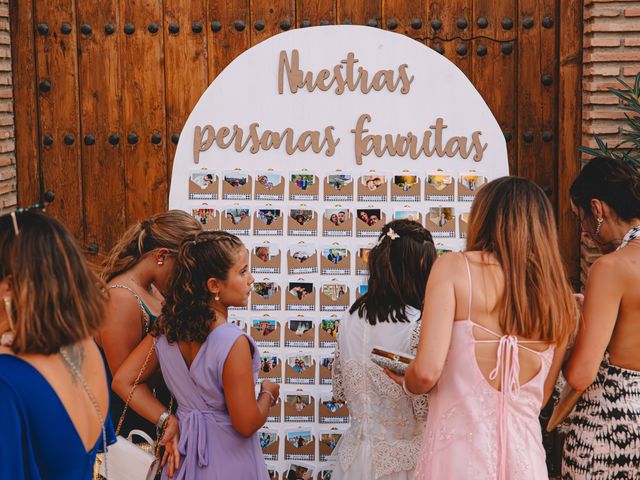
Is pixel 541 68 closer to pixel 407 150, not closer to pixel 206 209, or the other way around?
pixel 407 150

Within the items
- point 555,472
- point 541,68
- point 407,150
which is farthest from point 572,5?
point 555,472

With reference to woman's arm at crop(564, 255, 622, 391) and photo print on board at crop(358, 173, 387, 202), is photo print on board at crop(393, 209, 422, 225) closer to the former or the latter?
photo print on board at crop(358, 173, 387, 202)

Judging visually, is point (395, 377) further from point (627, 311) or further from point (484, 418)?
point (627, 311)

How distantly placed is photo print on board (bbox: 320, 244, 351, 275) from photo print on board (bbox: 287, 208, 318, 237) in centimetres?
11

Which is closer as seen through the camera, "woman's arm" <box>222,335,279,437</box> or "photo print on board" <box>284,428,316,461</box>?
"woman's arm" <box>222,335,279,437</box>

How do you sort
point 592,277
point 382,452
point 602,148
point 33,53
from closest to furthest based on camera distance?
1. point 592,277
2. point 382,452
3. point 602,148
4. point 33,53

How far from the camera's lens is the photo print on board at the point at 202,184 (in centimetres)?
394

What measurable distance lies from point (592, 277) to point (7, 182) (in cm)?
296

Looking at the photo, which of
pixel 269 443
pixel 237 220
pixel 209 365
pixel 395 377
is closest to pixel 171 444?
pixel 209 365

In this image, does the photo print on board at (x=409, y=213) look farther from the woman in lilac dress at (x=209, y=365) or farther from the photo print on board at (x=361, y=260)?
the woman in lilac dress at (x=209, y=365)

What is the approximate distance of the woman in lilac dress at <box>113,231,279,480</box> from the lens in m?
2.65

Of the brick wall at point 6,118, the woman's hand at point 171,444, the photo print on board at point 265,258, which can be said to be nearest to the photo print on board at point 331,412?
the photo print on board at point 265,258

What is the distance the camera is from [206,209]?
395 centimetres

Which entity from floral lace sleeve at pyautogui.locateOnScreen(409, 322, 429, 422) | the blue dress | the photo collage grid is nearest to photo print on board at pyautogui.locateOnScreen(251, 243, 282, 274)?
the photo collage grid
